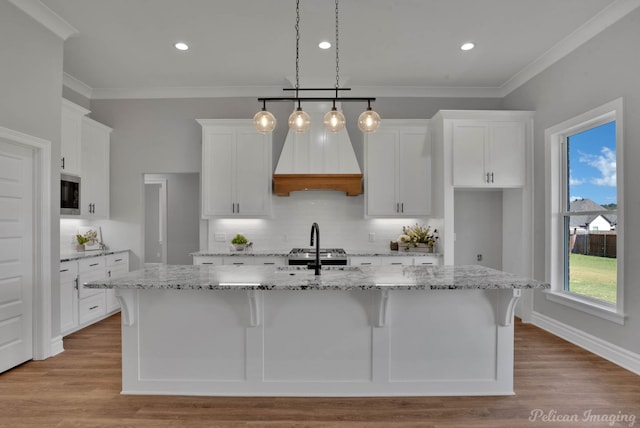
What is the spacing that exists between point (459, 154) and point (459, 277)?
247 cm

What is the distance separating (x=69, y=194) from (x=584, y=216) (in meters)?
5.84

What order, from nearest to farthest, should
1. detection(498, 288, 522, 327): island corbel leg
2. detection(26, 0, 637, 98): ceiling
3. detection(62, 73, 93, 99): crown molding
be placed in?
detection(498, 288, 522, 327): island corbel leg, detection(26, 0, 637, 98): ceiling, detection(62, 73, 93, 99): crown molding

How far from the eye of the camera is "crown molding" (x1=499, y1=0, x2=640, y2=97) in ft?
10.1

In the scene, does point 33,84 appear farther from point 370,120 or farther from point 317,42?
point 370,120

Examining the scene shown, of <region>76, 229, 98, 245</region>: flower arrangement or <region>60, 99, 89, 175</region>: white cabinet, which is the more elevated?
<region>60, 99, 89, 175</region>: white cabinet

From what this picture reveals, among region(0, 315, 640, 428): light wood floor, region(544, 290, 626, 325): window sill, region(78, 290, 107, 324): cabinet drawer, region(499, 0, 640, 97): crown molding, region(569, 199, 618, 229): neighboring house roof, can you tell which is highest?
region(499, 0, 640, 97): crown molding

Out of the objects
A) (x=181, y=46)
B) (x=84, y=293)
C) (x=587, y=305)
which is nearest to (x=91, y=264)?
(x=84, y=293)

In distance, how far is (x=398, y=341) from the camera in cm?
249

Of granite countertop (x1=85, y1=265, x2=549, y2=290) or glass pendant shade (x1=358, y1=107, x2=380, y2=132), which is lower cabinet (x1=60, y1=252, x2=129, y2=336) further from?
glass pendant shade (x1=358, y1=107, x2=380, y2=132)

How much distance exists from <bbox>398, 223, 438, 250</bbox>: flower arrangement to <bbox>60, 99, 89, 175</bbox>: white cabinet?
4240mm

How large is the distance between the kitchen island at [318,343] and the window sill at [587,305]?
146 centimetres

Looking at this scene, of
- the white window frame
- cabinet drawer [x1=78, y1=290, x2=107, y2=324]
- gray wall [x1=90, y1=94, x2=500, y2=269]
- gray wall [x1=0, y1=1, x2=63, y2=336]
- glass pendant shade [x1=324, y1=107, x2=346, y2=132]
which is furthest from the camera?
gray wall [x1=90, y1=94, x2=500, y2=269]

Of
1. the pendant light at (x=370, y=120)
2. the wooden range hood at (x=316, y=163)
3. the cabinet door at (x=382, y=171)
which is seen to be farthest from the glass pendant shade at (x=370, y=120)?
the cabinet door at (x=382, y=171)

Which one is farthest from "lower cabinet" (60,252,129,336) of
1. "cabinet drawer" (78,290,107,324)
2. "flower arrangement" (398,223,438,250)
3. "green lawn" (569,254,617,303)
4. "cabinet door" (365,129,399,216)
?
"green lawn" (569,254,617,303)
